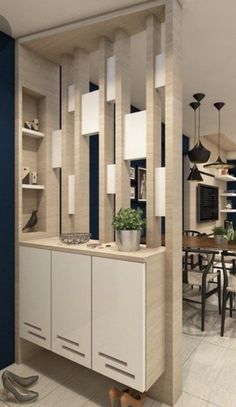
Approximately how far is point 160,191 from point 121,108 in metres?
0.69

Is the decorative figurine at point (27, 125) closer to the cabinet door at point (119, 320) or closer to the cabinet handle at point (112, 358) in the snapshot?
the cabinet door at point (119, 320)

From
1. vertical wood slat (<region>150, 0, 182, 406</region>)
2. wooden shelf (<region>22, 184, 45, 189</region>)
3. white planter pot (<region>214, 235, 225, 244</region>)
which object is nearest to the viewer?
vertical wood slat (<region>150, 0, 182, 406</region>)

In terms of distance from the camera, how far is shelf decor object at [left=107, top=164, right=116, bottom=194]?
7.16 ft

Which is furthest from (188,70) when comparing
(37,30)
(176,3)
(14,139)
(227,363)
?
(227,363)

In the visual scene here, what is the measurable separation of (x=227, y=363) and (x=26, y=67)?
3007 millimetres

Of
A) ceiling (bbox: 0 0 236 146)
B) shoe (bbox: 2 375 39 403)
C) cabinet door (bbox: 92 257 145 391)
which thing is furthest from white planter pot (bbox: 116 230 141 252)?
ceiling (bbox: 0 0 236 146)

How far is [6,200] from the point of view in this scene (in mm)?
2314

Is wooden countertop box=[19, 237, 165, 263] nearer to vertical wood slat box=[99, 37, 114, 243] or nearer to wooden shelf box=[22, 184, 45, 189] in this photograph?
vertical wood slat box=[99, 37, 114, 243]

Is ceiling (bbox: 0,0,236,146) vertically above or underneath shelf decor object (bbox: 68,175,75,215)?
above

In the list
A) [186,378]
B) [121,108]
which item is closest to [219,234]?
[186,378]

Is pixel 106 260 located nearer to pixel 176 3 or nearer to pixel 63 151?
pixel 63 151

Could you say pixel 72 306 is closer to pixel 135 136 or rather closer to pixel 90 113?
pixel 135 136

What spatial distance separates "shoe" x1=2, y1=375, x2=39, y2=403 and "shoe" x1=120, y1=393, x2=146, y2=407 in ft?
2.09

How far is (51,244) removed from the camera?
221 centimetres
